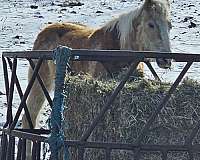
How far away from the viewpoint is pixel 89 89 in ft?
12.3

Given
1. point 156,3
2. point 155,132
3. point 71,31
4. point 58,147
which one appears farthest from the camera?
point 71,31

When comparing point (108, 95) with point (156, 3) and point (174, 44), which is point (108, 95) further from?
point (174, 44)

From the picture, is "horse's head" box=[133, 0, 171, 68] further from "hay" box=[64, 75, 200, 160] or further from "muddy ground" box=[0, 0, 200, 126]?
"muddy ground" box=[0, 0, 200, 126]

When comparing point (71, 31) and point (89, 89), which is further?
point (71, 31)

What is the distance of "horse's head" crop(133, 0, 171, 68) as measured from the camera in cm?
635

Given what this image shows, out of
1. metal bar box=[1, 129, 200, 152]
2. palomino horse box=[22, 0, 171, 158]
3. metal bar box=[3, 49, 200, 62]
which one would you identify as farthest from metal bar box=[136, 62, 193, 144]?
palomino horse box=[22, 0, 171, 158]

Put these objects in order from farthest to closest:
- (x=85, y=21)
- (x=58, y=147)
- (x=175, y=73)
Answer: (x=85, y=21), (x=175, y=73), (x=58, y=147)

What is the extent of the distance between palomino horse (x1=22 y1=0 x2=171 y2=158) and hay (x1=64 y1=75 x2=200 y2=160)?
2.22m

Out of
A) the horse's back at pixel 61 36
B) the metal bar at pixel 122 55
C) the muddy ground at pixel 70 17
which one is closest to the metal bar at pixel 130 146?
the metal bar at pixel 122 55

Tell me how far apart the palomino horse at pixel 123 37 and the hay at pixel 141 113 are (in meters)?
2.22

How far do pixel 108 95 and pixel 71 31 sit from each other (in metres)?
4.25

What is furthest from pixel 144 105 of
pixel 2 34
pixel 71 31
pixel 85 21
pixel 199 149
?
pixel 85 21

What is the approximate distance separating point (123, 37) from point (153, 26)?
394 millimetres

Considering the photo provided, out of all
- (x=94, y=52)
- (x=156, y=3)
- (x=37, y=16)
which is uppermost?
(x=94, y=52)
